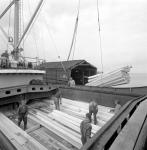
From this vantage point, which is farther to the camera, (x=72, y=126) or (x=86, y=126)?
(x=72, y=126)

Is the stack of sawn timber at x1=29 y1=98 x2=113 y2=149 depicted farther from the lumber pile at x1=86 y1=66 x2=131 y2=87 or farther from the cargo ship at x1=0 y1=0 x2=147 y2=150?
the lumber pile at x1=86 y1=66 x2=131 y2=87

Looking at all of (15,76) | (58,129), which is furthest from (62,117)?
(15,76)

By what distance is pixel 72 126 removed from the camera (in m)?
6.16

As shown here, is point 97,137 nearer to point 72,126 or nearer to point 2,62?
Answer: point 72,126

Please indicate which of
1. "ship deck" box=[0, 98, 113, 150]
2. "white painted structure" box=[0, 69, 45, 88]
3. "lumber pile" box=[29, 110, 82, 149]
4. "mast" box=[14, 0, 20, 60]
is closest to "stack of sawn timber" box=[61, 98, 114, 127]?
"ship deck" box=[0, 98, 113, 150]

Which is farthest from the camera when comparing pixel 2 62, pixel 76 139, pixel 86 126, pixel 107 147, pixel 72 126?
pixel 2 62

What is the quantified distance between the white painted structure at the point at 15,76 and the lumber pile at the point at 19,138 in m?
4.02

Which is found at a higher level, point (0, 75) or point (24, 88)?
point (0, 75)

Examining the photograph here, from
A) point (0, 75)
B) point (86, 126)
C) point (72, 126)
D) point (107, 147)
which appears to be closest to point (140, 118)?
point (107, 147)

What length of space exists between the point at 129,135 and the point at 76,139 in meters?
3.45

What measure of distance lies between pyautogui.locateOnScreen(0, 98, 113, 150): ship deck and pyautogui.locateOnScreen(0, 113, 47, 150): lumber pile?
9 centimetres

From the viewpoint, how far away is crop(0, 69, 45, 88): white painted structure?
9863 mm

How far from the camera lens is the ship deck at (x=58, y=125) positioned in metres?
5.10

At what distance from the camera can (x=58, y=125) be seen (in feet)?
20.5
